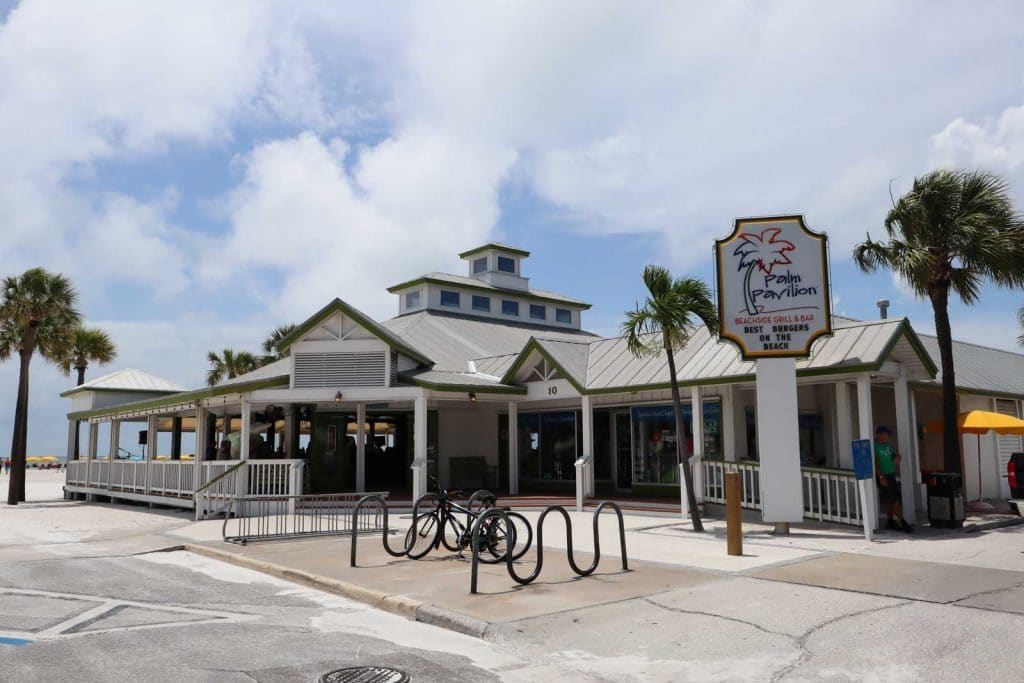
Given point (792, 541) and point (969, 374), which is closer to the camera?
point (792, 541)

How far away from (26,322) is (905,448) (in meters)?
28.5

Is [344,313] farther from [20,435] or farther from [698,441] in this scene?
[20,435]

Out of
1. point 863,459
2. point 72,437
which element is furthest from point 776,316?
point 72,437

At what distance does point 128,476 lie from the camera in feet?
82.0

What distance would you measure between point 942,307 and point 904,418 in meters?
2.46

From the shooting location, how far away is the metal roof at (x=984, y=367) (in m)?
21.3

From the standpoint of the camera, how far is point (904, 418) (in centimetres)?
1553

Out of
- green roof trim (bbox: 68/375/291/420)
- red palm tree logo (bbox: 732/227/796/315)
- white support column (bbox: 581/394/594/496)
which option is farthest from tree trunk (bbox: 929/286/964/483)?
green roof trim (bbox: 68/375/291/420)

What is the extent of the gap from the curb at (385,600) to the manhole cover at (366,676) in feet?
4.69

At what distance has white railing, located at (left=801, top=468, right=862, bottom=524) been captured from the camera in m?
14.4

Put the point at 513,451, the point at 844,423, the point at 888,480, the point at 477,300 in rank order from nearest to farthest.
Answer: the point at 888,480 < the point at 844,423 < the point at 513,451 < the point at 477,300

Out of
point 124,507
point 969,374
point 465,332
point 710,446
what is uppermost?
point 465,332

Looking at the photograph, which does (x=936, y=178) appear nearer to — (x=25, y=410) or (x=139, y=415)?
(x=139, y=415)

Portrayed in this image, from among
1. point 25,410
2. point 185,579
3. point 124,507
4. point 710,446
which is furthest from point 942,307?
point 25,410
